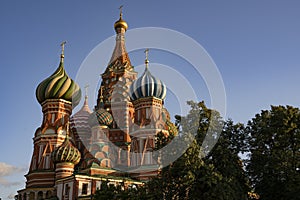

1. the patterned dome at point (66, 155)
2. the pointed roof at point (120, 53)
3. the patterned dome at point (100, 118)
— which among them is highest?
the pointed roof at point (120, 53)

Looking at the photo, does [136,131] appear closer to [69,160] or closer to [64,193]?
[69,160]

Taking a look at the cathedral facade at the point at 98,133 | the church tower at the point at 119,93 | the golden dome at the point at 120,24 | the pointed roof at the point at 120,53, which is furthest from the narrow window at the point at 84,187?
the golden dome at the point at 120,24

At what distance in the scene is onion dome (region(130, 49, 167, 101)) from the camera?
34.0m

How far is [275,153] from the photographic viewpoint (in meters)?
16.3

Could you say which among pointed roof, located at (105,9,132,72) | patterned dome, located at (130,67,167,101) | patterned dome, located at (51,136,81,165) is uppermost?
pointed roof, located at (105,9,132,72)

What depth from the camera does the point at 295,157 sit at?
15.9 meters

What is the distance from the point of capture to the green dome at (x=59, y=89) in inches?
1340

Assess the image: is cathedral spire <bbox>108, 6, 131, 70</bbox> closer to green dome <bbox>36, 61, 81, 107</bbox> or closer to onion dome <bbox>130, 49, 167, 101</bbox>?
onion dome <bbox>130, 49, 167, 101</bbox>

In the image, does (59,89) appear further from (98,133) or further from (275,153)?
(275,153)

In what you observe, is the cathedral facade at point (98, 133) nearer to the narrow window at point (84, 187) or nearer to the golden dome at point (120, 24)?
the narrow window at point (84, 187)

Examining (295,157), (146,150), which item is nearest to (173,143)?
(295,157)

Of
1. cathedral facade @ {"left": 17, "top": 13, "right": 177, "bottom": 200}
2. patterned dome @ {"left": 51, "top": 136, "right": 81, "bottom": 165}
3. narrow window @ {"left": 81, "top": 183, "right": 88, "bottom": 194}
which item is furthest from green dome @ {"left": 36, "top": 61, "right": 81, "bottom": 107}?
narrow window @ {"left": 81, "top": 183, "right": 88, "bottom": 194}

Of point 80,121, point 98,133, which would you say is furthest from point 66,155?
point 80,121

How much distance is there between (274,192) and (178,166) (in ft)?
Answer: 16.7
